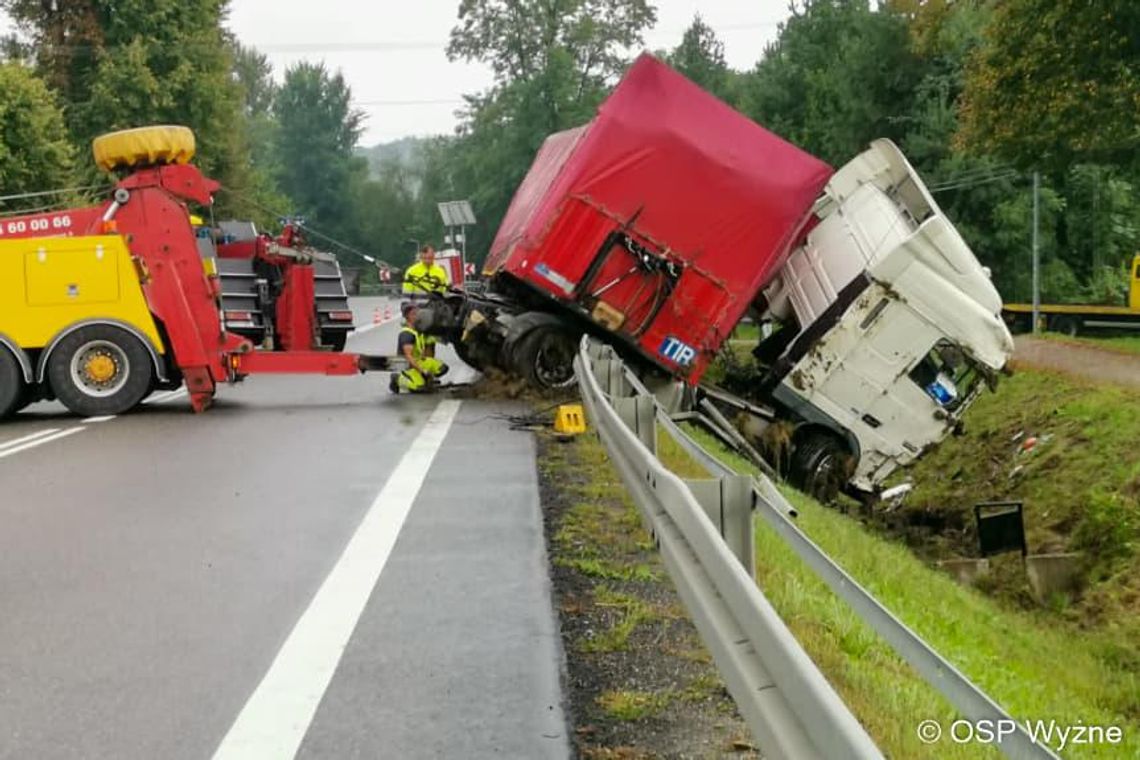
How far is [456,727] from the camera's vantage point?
4.36 meters

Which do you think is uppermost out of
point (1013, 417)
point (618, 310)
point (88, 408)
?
point (618, 310)

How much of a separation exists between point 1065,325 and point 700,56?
42.1 m

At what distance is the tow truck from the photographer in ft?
44.4

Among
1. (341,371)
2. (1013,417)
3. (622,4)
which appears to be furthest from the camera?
(622,4)

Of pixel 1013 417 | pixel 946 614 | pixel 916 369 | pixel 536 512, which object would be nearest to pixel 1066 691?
pixel 946 614

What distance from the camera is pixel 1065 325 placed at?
3806 cm

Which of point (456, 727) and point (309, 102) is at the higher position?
point (309, 102)

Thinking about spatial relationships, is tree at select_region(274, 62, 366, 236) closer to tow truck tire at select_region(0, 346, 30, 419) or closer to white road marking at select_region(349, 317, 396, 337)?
white road marking at select_region(349, 317, 396, 337)

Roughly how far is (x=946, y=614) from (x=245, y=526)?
14.0 ft

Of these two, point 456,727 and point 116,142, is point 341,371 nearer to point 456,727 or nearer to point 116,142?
point 116,142

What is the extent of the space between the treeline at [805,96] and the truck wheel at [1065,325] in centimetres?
243

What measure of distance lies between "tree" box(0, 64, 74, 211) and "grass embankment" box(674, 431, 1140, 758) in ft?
76.3

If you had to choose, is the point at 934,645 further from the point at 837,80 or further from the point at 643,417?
the point at 837,80

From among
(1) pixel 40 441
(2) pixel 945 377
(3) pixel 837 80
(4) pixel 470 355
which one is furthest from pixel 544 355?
(3) pixel 837 80
